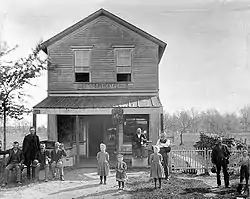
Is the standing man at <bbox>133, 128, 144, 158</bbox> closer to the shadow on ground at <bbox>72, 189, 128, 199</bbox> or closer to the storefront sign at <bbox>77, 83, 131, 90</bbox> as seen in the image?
the storefront sign at <bbox>77, 83, 131, 90</bbox>

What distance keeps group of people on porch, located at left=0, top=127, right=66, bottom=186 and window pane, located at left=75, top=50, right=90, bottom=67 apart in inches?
51.4

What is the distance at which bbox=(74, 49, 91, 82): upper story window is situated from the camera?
4686 mm

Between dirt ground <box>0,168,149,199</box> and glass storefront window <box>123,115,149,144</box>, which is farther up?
glass storefront window <box>123,115,149,144</box>

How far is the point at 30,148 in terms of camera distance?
3.77m

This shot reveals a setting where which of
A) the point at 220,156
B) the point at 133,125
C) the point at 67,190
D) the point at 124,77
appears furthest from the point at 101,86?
the point at 220,156

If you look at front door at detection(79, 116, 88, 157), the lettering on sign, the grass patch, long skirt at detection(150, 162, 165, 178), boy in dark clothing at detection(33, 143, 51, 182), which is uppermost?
the lettering on sign

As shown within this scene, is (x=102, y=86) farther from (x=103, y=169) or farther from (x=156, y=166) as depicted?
(x=156, y=166)

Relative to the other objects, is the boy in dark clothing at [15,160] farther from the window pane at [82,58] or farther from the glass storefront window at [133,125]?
the glass storefront window at [133,125]

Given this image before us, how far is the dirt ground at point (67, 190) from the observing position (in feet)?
10.8

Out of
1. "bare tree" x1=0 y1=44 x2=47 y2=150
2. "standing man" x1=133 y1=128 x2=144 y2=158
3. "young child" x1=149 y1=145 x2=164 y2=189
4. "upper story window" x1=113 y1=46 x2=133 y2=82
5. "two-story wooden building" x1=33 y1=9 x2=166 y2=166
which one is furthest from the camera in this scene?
"upper story window" x1=113 y1=46 x2=133 y2=82

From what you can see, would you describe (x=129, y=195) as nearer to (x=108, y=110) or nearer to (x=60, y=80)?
(x=108, y=110)

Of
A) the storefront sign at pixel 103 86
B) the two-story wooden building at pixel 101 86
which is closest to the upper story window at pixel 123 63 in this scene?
the two-story wooden building at pixel 101 86

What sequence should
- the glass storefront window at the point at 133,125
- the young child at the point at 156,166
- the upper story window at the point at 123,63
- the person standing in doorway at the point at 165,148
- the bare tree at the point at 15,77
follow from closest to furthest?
the bare tree at the point at 15,77 → the young child at the point at 156,166 → the person standing in doorway at the point at 165,148 → the upper story window at the point at 123,63 → the glass storefront window at the point at 133,125

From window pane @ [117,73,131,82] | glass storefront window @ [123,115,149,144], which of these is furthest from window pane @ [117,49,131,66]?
glass storefront window @ [123,115,149,144]
